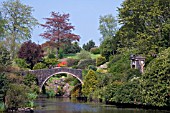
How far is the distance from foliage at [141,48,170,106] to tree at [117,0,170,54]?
8226 millimetres

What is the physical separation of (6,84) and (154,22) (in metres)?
19.3

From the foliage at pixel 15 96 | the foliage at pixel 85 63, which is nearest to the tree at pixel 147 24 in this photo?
the foliage at pixel 85 63

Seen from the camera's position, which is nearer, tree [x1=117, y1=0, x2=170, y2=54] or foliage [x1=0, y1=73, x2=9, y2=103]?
foliage [x1=0, y1=73, x2=9, y2=103]

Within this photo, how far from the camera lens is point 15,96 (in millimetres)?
27531

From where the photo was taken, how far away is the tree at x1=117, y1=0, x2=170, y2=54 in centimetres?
4112

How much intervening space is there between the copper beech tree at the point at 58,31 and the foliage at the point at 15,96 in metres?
46.7

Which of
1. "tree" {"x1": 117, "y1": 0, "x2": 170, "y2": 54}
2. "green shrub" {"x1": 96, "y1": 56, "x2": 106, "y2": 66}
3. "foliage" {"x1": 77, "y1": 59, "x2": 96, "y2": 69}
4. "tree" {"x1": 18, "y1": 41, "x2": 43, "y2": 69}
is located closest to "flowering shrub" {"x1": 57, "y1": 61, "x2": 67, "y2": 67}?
"foliage" {"x1": 77, "y1": 59, "x2": 96, "y2": 69}

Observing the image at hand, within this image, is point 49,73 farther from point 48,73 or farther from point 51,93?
point 51,93

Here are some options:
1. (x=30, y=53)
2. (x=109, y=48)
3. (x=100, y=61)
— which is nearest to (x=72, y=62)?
(x=100, y=61)

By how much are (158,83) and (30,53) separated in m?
28.5

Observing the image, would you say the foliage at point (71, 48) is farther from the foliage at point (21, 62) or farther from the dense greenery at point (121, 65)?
the foliage at point (21, 62)

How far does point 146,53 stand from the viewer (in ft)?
139

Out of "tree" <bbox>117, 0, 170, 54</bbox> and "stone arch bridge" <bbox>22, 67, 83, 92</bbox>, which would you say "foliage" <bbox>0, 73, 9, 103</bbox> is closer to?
"tree" <bbox>117, 0, 170, 54</bbox>

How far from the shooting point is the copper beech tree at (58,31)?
75062 mm
